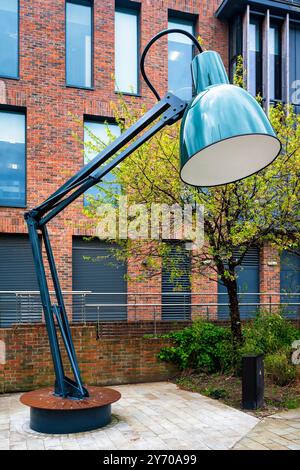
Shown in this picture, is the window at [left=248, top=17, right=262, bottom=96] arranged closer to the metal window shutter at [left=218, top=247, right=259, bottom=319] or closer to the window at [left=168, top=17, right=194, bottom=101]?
the window at [left=168, top=17, right=194, bottom=101]

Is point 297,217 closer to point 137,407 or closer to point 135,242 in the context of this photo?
point 135,242

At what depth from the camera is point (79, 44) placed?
48.2ft

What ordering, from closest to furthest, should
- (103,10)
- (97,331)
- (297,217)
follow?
1. (297,217)
2. (97,331)
3. (103,10)

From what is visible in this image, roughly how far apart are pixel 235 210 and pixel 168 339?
3.72 meters

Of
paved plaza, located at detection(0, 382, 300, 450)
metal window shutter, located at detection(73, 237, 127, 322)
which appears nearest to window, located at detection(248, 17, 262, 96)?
metal window shutter, located at detection(73, 237, 127, 322)

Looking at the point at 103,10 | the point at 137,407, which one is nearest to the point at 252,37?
the point at 103,10

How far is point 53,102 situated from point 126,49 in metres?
3.17

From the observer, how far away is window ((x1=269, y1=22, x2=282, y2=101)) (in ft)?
53.5

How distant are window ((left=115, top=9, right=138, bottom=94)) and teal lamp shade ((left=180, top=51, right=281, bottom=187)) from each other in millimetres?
11296

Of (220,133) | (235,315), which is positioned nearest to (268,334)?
(235,315)

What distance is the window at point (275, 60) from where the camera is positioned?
16312 mm

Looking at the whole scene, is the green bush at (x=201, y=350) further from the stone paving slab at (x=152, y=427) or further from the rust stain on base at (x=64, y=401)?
the rust stain on base at (x=64, y=401)

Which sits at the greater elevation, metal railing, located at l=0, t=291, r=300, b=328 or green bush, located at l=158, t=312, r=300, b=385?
metal railing, located at l=0, t=291, r=300, b=328

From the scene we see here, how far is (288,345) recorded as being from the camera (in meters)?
10.8
